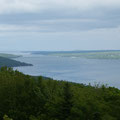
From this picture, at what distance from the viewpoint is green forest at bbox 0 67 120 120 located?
26547mm

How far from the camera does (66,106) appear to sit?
26828mm

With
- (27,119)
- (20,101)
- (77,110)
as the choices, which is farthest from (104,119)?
(20,101)

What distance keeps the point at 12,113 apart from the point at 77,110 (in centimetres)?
1058

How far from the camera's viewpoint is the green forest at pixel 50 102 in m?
26.5

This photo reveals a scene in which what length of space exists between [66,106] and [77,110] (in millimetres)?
1686

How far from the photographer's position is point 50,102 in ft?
102

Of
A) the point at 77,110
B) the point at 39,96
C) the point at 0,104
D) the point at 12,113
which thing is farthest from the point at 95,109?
the point at 0,104

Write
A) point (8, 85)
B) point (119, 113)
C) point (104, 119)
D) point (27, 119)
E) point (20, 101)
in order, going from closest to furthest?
1. point (104, 119)
2. point (119, 113)
3. point (27, 119)
4. point (20, 101)
5. point (8, 85)

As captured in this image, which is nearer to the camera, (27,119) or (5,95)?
(27,119)

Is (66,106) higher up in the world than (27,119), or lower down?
higher up

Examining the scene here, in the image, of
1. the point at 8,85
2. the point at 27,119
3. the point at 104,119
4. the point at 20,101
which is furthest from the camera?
the point at 8,85

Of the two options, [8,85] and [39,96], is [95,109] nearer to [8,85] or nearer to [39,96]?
[39,96]

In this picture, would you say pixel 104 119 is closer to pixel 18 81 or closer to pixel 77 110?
pixel 77 110

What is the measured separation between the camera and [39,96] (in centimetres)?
3366
